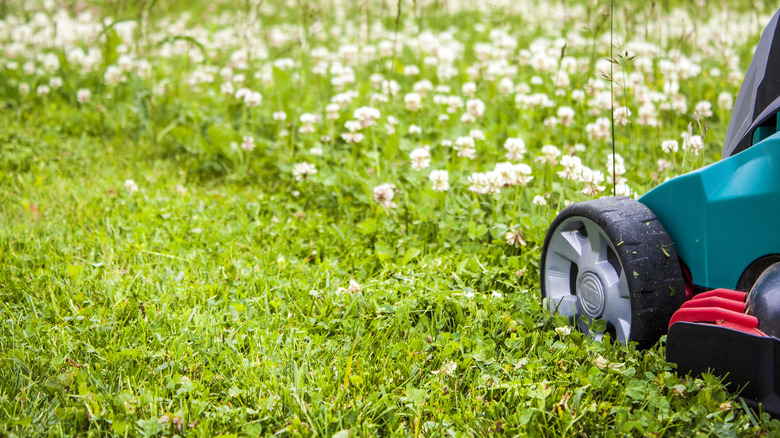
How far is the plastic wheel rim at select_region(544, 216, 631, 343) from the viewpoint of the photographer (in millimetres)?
1925

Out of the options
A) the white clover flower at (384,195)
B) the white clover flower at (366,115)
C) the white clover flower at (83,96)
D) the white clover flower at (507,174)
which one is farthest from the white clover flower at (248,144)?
the white clover flower at (507,174)

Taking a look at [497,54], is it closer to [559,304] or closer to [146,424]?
[559,304]

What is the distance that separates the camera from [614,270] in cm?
196

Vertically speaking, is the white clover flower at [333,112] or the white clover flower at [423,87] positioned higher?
the white clover flower at [423,87]

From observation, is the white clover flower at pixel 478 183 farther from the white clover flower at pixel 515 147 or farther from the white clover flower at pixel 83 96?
the white clover flower at pixel 83 96

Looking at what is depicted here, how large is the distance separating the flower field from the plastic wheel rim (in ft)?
0.28

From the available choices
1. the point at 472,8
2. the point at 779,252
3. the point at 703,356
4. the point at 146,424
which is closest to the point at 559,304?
the point at 703,356

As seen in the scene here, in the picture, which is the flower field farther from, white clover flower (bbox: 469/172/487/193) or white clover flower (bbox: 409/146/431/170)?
white clover flower (bbox: 409/146/431/170)

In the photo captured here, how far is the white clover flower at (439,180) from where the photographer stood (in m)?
2.92

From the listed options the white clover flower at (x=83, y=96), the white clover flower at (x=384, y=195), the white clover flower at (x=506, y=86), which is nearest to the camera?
the white clover flower at (x=384, y=195)

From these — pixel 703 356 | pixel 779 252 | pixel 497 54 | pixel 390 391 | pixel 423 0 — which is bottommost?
pixel 390 391

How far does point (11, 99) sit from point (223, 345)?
3.59 meters

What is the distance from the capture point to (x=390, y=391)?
1857 mm

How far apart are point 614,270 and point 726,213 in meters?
0.39
